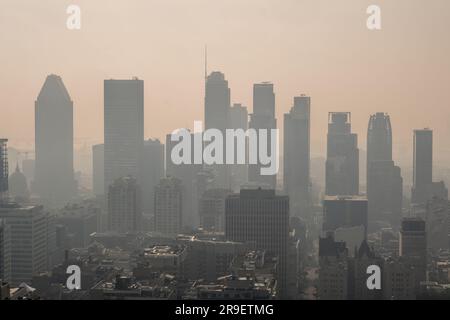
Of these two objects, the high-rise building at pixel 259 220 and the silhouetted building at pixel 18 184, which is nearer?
the high-rise building at pixel 259 220

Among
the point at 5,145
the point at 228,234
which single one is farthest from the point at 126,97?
the point at 228,234

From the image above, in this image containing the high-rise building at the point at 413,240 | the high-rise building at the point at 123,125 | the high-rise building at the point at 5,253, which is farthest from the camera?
the high-rise building at the point at 123,125

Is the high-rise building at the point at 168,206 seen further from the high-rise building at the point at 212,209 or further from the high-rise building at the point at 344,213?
the high-rise building at the point at 344,213

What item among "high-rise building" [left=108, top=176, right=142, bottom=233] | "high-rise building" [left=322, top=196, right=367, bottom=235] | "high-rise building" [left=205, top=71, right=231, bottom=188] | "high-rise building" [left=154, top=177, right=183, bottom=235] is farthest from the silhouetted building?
"high-rise building" [left=322, top=196, right=367, bottom=235]

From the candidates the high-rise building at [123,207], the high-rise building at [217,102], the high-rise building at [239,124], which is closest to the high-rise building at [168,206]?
the high-rise building at [123,207]

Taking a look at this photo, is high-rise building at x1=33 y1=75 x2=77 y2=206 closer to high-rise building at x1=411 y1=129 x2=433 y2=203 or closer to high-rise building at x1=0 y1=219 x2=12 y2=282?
high-rise building at x1=0 y1=219 x2=12 y2=282

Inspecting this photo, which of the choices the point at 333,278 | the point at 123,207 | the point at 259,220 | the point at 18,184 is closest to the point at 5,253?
the point at 259,220

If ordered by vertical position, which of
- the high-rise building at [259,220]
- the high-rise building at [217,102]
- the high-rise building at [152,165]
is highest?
the high-rise building at [217,102]
